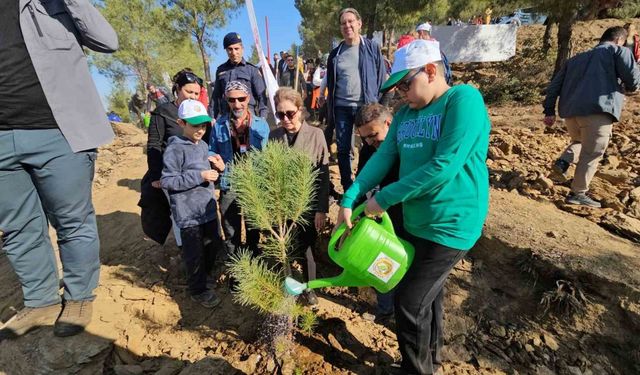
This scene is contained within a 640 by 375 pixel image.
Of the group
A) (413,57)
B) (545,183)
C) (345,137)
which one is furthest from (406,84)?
(545,183)

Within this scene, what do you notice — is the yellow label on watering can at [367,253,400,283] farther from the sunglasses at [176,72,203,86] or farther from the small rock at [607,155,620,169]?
the small rock at [607,155,620,169]

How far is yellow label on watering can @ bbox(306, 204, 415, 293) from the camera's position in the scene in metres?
1.55

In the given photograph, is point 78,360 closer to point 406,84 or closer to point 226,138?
point 226,138

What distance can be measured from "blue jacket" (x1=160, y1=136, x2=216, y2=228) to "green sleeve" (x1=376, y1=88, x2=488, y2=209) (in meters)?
1.65

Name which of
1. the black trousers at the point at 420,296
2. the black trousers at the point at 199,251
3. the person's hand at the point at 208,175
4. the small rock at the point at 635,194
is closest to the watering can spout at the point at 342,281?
the black trousers at the point at 420,296

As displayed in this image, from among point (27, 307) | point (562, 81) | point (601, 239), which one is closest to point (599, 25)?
point (562, 81)

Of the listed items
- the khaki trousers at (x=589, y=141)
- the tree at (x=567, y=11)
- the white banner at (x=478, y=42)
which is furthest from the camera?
the white banner at (x=478, y=42)

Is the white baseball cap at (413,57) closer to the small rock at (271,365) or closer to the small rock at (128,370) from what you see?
the small rock at (271,365)

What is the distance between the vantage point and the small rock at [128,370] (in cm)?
227

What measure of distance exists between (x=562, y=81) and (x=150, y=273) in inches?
189

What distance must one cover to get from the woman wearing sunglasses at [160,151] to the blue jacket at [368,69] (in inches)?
58.8

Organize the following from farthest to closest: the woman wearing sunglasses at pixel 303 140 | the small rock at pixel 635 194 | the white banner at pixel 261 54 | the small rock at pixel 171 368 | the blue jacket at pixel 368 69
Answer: the white banner at pixel 261 54
the blue jacket at pixel 368 69
the small rock at pixel 635 194
the woman wearing sunglasses at pixel 303 140
the small rock at pixel 171 368

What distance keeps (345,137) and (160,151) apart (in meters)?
1.91

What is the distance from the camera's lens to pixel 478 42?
45.1 feet
